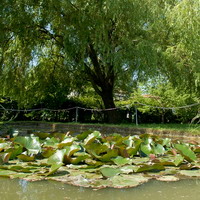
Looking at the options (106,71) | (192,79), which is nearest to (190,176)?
(192,79)

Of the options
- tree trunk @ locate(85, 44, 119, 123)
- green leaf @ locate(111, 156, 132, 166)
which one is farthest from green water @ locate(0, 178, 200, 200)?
tree trunk @ locate(85, 44, 119, 123)

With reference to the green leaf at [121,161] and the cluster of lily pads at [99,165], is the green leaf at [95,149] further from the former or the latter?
the green leaf at [121,161]

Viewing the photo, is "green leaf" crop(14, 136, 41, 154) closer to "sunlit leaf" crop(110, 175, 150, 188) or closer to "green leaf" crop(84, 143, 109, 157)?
"green leaf" crop(84, 143, 109, 157)

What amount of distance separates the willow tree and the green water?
7468 millimetres

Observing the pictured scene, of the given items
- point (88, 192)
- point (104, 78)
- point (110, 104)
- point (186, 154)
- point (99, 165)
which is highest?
point (104, 78)

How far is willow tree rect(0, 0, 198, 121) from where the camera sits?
33.7 ft

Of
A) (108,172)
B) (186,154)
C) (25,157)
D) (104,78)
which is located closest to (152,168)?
(108,172)

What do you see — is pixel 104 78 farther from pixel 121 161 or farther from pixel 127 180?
pixel 127 180

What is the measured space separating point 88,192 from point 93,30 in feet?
29.0

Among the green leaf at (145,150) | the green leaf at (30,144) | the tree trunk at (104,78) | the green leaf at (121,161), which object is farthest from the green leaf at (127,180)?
the tree trunk at (104,78)

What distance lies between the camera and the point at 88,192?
2.78 meters

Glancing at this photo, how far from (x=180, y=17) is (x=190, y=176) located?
7.06m

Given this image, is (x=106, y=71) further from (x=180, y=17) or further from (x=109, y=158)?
(x=109, y=158)

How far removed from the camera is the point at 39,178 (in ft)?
10.2
